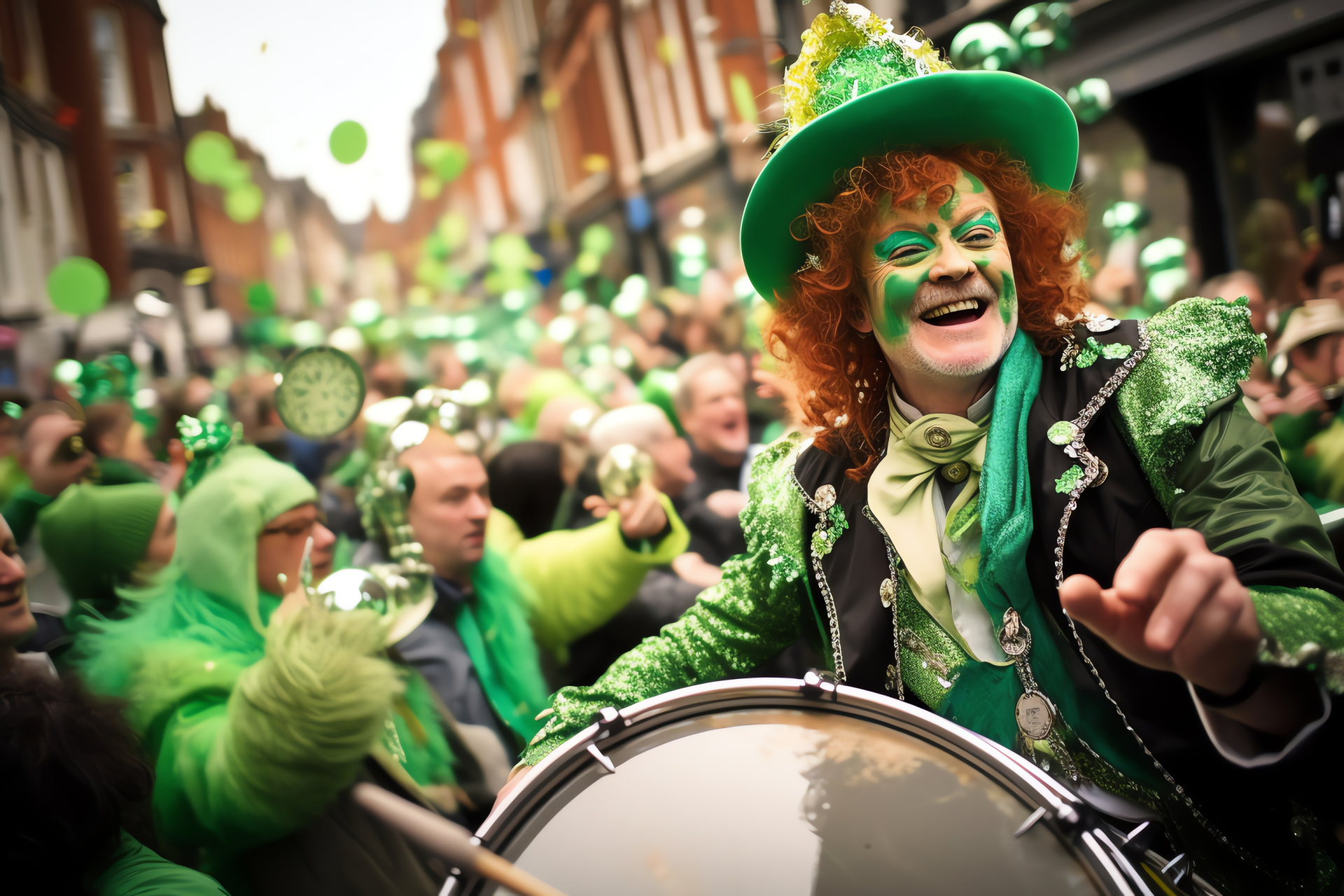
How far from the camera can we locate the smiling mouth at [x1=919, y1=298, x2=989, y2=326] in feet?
4.79

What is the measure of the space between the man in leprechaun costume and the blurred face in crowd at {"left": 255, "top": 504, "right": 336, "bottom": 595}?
1065 millimetres

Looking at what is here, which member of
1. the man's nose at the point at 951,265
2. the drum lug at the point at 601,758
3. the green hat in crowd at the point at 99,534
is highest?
Result: the man's nose at the point at 951,265

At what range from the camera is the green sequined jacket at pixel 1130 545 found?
1.13 meters

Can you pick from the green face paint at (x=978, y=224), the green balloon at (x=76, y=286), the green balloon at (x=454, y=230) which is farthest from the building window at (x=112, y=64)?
the green face paint at (x=978, y=224)

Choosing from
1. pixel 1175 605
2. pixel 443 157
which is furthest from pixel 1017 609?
pixel 443 157

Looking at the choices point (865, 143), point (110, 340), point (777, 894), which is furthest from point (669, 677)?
A: point (110, 340)

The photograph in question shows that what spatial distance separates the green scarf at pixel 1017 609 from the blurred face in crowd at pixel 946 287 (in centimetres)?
9

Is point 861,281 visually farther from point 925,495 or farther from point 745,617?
point 745,617

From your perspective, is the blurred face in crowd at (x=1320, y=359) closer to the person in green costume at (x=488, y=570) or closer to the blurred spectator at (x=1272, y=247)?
the blurred spectator at (x=1272, y=247)

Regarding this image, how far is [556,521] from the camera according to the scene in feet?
10.6

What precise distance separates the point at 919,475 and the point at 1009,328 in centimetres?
30

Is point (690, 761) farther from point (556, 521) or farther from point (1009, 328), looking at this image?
point (556, 521)

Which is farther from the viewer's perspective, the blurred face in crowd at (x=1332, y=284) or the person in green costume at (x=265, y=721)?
the blurred face in crowd at (x=1332, y=284)

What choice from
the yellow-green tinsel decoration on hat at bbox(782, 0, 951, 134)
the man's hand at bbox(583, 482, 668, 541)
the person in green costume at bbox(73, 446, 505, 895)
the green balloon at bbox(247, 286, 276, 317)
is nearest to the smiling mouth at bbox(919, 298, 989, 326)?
the yellow-green tinsel decoration on hat at bbox(782, 0, 951, 134)
